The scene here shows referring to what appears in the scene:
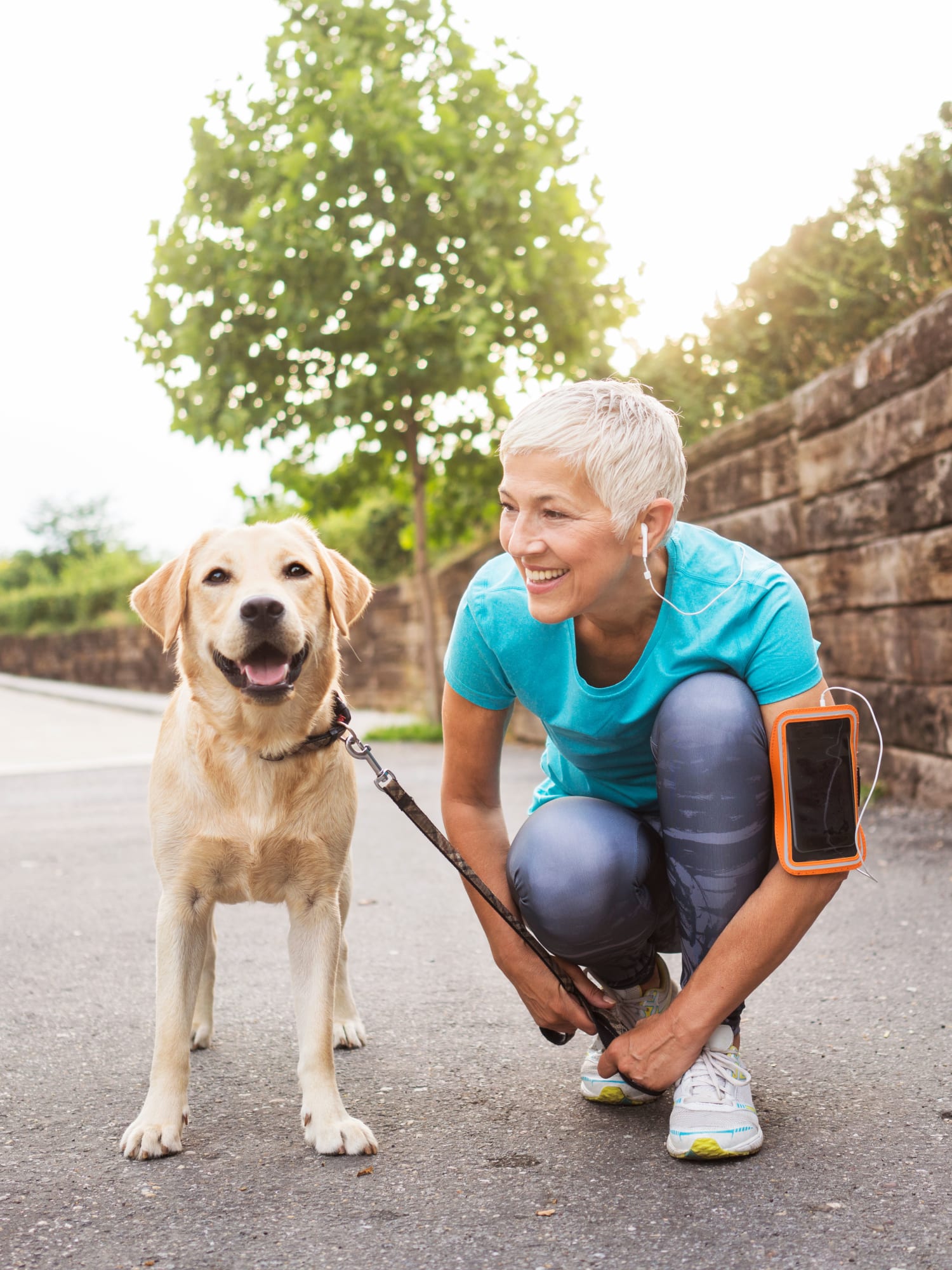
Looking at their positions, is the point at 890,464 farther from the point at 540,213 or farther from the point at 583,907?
the point at 540,213

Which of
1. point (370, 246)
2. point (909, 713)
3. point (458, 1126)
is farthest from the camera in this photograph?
point (370, 246)

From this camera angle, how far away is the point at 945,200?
7.30 meters

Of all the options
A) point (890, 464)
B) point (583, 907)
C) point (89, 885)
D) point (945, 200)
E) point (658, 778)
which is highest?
point (945, 200)

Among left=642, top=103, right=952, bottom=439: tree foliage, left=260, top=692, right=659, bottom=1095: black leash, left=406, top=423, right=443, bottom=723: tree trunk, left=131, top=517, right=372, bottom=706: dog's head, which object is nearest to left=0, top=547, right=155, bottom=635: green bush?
left=406, top=423, right=443, bottom=723: tree trunk

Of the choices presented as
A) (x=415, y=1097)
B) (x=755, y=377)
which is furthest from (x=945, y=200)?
(x=415, y=1097)

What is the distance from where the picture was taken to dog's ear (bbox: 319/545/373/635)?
115 inches

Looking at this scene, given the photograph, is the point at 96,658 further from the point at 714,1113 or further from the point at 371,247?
the point at 714,1113

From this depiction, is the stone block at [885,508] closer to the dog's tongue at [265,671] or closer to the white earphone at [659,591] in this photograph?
the white earphone at [659,591]

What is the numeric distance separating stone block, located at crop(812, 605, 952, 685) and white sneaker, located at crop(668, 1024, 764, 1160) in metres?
3.20

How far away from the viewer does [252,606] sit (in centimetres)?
262

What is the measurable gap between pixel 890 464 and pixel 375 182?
19.9 ft

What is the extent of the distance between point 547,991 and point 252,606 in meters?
1.03

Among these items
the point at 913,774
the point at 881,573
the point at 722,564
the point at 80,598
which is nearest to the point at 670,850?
the point at 722,564

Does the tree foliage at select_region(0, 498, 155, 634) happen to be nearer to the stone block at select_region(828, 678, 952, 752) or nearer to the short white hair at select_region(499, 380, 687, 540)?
the stone block at select_region(828, 678, 952, 752)
